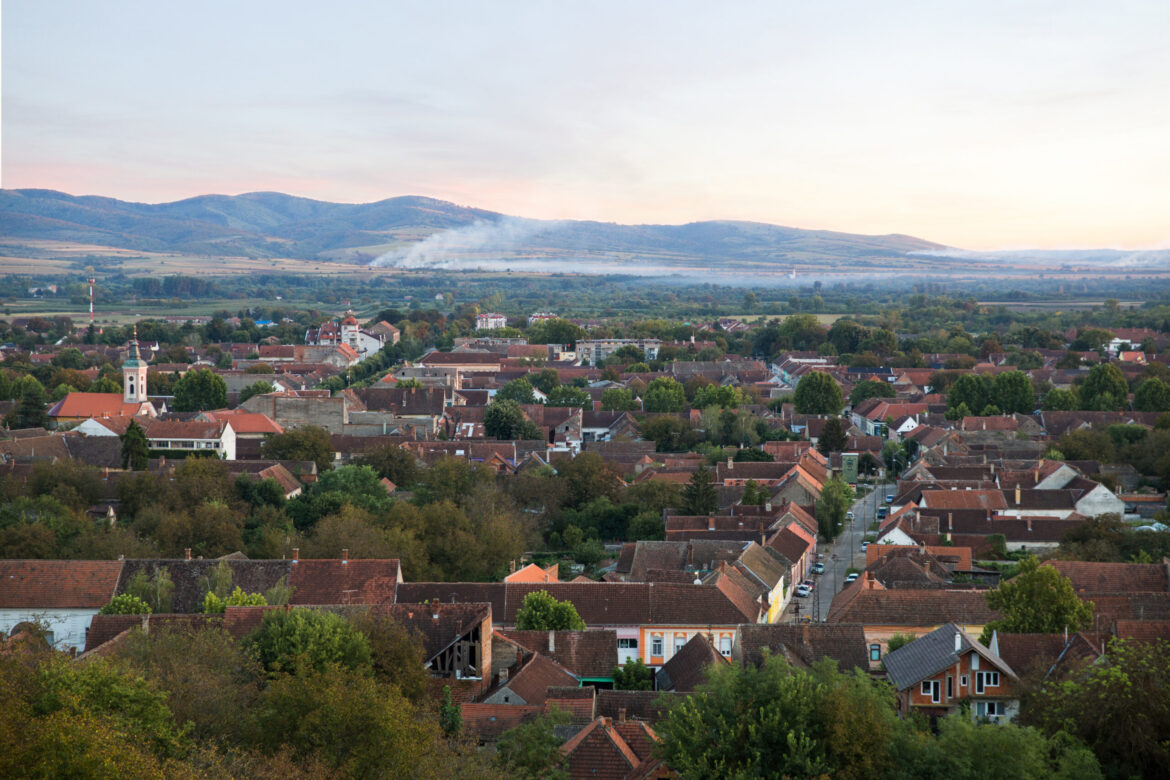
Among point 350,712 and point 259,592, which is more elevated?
point 350,712

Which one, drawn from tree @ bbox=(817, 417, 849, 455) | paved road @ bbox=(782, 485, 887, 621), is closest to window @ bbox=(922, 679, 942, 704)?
paved road @ bbox=(782, 485, 887, 621)

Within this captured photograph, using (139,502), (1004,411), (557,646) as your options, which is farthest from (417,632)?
(1004,411)

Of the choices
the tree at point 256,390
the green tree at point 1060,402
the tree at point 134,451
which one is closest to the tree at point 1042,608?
the tree at point 134,451

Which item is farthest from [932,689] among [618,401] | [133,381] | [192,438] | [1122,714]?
[133,381]

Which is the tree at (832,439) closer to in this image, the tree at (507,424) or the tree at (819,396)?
the tree at (819,396)

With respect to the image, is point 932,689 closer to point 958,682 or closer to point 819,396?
point 958,682

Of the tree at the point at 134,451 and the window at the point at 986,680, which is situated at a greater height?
the window at the point at 986,680

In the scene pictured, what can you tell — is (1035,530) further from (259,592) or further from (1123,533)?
(259,592)
